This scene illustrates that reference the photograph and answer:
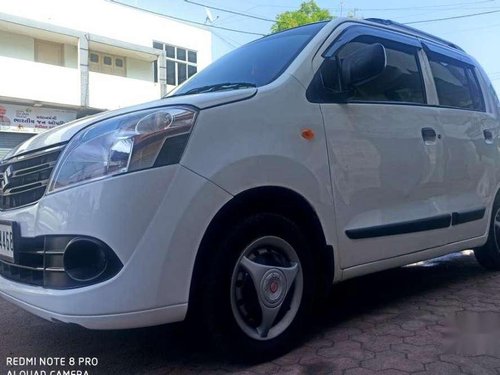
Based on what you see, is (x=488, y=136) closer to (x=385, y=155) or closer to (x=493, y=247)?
(x=493, y=247)

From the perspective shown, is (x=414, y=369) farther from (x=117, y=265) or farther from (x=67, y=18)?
(x=67, y=18)

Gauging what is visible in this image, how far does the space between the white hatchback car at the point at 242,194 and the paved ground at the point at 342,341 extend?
267mm

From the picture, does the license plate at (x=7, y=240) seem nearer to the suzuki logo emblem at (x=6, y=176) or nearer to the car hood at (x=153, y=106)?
the suzuki logo emblem at (x=6, y=176)

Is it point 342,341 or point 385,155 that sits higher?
point 385,155

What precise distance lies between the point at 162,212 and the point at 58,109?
55.3 ft

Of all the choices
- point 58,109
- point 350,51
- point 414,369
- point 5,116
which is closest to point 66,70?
point 58,109

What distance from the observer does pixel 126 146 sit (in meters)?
2.17

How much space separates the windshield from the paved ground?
153cm

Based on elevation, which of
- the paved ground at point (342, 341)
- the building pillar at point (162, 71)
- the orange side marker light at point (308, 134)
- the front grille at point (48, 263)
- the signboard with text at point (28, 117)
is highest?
the building pillar at point (162, 71)

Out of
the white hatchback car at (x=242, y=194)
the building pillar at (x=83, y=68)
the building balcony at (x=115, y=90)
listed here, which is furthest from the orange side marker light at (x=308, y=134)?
the building pillar at (x=83, y=68)

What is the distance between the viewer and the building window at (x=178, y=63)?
70.4 ft

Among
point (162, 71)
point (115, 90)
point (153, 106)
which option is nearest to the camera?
point (153, 106)

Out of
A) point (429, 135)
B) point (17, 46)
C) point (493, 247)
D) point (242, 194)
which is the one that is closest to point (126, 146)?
point (242, 194)

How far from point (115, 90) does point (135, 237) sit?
685 inches
